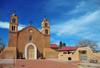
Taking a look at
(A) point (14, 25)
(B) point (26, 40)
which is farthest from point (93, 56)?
(A) point (14, 25)

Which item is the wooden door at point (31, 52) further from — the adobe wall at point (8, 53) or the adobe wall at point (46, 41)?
the adobe wall at point (46, 41)

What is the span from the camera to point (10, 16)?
1185 inches

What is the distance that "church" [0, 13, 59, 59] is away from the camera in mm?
27875

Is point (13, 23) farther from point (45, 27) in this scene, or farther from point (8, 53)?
point (45, 27)

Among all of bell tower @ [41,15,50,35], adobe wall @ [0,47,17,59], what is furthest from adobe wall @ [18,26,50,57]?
adobe wall @ [0,47,17,59]

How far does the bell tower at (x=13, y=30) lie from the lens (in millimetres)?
28359

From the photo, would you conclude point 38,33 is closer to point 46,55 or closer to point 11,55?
point 46,55

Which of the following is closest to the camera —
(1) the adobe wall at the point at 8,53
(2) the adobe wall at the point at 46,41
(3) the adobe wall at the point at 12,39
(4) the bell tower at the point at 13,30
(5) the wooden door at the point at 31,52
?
(1) the adobe wall at the point at 8,53

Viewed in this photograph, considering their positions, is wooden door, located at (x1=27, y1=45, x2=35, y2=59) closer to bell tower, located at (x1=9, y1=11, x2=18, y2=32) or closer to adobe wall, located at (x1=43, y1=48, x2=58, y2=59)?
adobe wall, located at (x1=43, y1=48, x2=58, y2=59)

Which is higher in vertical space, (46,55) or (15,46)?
(15,46)

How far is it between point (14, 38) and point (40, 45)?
8.14 meters

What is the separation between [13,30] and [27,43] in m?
5.63

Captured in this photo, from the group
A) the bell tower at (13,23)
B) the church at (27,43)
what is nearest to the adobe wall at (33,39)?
the church at (27,43)

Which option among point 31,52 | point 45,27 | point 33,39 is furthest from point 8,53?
point 45,27
